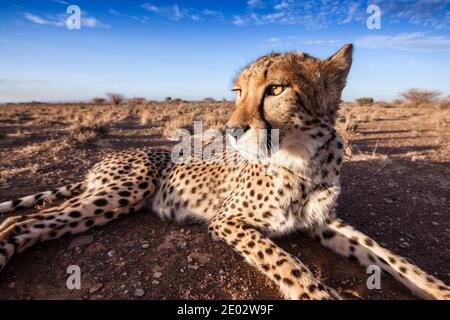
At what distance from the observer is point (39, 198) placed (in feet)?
10.6

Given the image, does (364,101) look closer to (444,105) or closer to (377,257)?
(444,105)

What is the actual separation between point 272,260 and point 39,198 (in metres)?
2.55

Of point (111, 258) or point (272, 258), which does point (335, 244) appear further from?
point (111, 258)

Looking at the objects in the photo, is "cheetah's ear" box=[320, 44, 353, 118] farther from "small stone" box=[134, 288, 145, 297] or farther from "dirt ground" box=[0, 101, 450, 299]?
"small stone" box=[134, 288, 145, 297]

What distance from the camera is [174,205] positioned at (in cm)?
304

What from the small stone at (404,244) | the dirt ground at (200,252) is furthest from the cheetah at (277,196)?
the small stone at (404,244)

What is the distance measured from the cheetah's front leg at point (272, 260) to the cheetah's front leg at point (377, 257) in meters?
0.58

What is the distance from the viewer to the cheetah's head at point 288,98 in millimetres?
1997

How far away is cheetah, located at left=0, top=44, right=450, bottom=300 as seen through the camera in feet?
6.65

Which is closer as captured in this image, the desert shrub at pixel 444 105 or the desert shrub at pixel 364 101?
the desert shrub at pixel 444 105

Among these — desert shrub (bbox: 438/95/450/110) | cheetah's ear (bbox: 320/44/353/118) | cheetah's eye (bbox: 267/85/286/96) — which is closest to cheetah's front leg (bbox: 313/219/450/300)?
cheetah's ear (bbox: 320/44/353/118)

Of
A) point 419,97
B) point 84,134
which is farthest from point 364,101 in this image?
point 84,134

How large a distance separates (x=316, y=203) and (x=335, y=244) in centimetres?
40

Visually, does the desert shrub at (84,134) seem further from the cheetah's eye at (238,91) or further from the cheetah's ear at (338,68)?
the cheetah's ear at (338,68)
